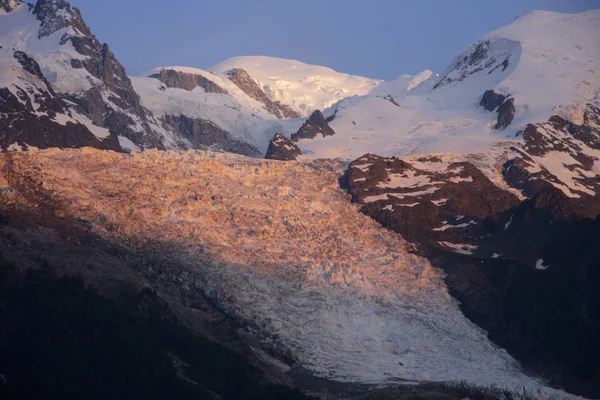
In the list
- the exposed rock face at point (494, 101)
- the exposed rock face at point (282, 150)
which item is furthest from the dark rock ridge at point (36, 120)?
the exposed rock face at point (494, 101)

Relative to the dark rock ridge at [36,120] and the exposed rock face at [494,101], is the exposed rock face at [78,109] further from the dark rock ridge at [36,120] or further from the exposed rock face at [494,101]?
the exposed rock face at [494,101]

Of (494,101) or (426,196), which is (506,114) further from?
(426,196)

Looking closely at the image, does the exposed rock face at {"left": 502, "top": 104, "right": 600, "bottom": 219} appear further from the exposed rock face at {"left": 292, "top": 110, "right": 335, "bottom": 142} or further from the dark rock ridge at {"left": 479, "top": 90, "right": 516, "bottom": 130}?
the exposed rock face at {"left": 292, "top": 110, "right": 335, "bottom": 142}

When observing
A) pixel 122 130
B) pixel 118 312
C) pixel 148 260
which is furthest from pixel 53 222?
pixel 122 130

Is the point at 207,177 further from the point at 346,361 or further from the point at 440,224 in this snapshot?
the point at 346,361

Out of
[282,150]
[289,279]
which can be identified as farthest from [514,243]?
[282,150]

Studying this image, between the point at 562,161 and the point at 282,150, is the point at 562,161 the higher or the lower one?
the lower one
